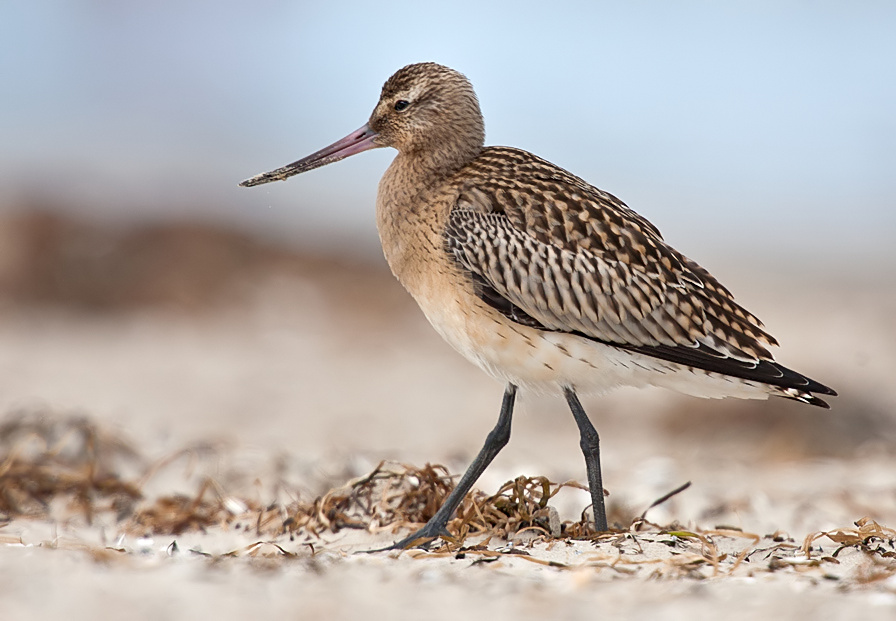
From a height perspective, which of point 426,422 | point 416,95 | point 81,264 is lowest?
point 426,422

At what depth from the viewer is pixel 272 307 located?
16.5 metres

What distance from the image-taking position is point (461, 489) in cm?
543

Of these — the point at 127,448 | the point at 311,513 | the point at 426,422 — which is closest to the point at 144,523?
the point at 311,513

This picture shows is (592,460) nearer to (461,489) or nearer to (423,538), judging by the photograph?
(461,489)

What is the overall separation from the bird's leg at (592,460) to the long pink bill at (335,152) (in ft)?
6.30

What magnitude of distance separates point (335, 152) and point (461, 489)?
214 cm

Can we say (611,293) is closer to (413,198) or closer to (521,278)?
(521,278)

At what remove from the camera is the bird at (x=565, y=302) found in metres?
5.30

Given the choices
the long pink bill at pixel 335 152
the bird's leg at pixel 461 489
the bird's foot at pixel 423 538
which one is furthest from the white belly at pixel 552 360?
the long pink bill at pixel 335 152

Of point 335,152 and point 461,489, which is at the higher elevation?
point 335,152

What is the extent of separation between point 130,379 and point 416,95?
24.2ft

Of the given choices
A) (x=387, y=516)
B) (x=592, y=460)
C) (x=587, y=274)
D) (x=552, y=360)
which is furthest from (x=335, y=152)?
(x=592, y=460)

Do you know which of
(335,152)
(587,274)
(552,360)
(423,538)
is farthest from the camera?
(335,152)

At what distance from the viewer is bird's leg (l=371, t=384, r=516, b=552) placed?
17.0ft
